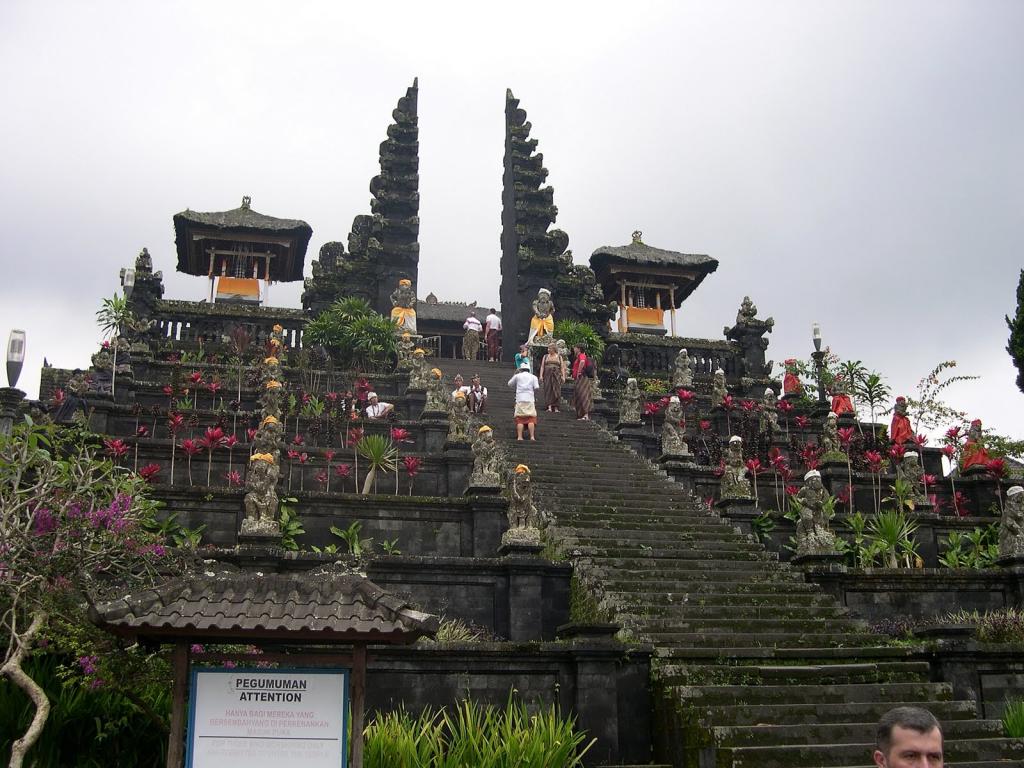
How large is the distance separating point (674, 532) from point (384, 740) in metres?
6.63

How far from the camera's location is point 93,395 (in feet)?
55.4

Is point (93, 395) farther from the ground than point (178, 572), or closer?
farther from the ground

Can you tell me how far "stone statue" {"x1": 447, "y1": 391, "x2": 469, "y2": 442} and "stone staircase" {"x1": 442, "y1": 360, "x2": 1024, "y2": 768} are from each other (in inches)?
70.6

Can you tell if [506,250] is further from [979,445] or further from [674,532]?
[674,532]

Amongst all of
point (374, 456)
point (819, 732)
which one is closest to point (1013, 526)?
point (819, 732)

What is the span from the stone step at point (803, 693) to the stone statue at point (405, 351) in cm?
A: 1383

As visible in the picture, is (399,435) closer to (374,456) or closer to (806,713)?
(374,456)

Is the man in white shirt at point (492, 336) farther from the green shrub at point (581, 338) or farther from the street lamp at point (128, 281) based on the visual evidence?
the street lamp at point (128, 281)

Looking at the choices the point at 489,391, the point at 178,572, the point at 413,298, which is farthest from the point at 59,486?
the point at 413,298

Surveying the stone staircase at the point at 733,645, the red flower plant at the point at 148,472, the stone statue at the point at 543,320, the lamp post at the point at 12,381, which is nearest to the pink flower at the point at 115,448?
the red flower plant at the point at 148,472

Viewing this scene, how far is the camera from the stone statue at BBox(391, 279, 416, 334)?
2611cm

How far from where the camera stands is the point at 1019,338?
77.6 ft

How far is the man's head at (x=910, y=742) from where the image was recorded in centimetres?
375

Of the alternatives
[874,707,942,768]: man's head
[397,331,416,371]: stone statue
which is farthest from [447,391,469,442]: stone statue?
[874,707,942,768]: man's head
